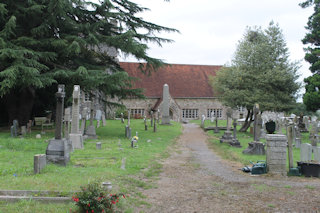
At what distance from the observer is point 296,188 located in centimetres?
740

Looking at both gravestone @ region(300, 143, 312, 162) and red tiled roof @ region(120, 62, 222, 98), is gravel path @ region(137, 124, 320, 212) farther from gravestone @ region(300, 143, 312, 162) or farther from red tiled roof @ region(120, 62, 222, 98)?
red tiled roof @ region(120, 62, 222, 98)

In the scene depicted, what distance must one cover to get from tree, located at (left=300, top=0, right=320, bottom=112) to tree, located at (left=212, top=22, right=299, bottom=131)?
3.66 feet

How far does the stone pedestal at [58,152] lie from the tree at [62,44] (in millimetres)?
6492

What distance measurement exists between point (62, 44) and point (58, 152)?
8916 mm

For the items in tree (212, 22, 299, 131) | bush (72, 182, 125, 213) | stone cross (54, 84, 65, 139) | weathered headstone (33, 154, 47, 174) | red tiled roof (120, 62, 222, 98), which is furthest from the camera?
red tiled roof (120, 62, 222, 98)

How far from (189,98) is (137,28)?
20521mm

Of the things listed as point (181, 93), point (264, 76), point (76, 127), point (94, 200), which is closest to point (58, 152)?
point (94, 200)

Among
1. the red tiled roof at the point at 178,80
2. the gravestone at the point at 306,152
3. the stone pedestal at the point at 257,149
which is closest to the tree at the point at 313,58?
the stone pedestal at the point at 257,149

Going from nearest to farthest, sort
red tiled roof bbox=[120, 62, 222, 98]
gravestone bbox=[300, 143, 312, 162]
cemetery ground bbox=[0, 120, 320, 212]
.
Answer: cemetery ground bbox=[0, 120, 320, 212] → gravestone bbox=[300, 143, 312, 162] → red tiled roof bbox=[120, 62, 222, 98]

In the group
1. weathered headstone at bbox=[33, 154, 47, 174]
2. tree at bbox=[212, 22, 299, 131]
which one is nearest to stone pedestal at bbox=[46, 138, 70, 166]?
weathered headstone at bbox=[33, 154, 47, 174]

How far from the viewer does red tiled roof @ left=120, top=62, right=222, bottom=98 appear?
38312 millimetres

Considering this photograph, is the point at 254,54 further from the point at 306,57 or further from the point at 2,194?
the point at 2,194

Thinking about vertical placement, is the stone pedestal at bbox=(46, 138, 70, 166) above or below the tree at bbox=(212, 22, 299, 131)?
below

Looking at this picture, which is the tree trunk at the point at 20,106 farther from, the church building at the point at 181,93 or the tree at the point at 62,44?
the church building at the point at 181,93
